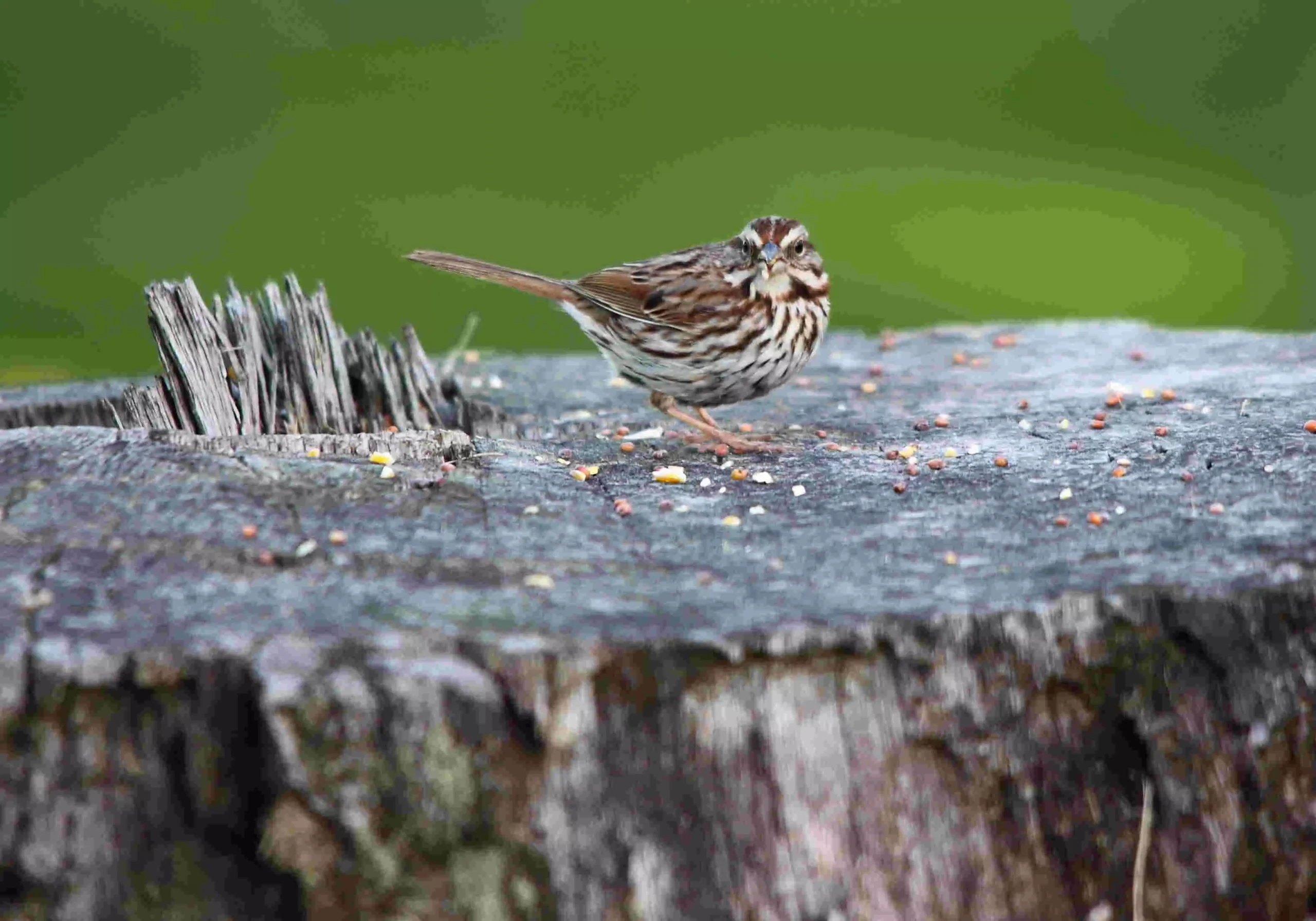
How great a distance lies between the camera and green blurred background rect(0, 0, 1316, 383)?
9.25 metres

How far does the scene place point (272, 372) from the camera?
451 cm

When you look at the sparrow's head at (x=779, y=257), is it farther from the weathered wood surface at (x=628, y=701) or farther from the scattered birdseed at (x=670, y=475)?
the weathered wood surface at (x=628, y=701)

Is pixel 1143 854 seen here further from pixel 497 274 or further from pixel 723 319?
pixel 497 274

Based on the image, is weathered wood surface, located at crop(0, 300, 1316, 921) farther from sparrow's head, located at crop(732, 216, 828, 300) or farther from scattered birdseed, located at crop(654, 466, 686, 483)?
sparrow's head, located at crop(732, 216, 828, 300)

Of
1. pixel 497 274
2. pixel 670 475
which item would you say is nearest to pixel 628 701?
pixel 670 475

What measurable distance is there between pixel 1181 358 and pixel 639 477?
2304mm

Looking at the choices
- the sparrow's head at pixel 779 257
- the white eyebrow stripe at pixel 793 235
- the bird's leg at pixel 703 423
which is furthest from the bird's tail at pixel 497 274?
the white eyebrow stripe at pixel 793 235

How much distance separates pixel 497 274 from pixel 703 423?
0.96 meters

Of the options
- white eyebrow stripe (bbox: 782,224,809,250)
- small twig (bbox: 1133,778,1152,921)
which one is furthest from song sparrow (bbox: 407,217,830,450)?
small twig (bbox: 1133,778,1152,921)

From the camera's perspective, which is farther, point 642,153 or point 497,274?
point 642,153

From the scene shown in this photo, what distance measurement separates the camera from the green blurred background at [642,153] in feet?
30.3

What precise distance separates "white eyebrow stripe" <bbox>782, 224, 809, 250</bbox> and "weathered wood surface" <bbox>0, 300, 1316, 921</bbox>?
1751 mm

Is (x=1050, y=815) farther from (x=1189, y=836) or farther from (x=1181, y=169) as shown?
(x=1181, y=169)

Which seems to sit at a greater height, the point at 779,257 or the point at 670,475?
the point at 779,257
